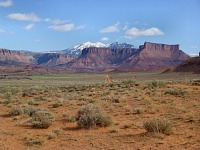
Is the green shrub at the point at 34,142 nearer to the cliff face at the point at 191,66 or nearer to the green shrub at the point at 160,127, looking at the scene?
the green shrub at the point at 160,127

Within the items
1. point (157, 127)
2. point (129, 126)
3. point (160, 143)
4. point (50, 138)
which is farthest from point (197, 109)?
point (50, 138)

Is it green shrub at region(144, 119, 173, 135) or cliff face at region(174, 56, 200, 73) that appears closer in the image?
green shrub at region(144, 119, 173, 135)

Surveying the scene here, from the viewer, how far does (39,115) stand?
14.9m

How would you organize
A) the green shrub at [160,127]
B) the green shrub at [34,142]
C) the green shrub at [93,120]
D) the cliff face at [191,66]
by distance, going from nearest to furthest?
the green shrub at [34,142], the green shrub at [160,127], the green shrub at [93,120], the cliff face at [191,66]

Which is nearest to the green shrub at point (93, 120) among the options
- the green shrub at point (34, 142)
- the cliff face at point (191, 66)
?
the green shrub at point (34, 142)

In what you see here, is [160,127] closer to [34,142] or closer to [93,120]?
[93,120]

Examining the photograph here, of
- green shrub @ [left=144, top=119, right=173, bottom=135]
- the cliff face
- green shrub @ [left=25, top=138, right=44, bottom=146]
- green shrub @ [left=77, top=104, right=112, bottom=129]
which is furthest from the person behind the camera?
the cliff face

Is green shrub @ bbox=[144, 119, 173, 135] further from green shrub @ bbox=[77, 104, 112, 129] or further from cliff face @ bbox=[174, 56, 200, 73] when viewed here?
cliff face @ bbox=[174, 56, 200, 73]

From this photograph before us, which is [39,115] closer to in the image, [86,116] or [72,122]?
[72,122]

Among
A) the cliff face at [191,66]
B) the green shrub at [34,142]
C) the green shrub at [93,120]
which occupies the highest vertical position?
the cliff face at [191,66]

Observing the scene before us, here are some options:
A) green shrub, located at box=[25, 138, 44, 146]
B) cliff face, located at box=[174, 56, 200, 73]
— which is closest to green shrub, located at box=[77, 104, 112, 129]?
green shrub, located at box=[25, 138, 44, 146]

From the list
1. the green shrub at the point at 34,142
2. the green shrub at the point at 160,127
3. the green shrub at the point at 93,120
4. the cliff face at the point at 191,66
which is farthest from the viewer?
the cliff face at the point at 191,66

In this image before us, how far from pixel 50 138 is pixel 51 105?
32.8ft

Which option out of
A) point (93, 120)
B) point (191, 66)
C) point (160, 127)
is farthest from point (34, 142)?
point (191, 66)
